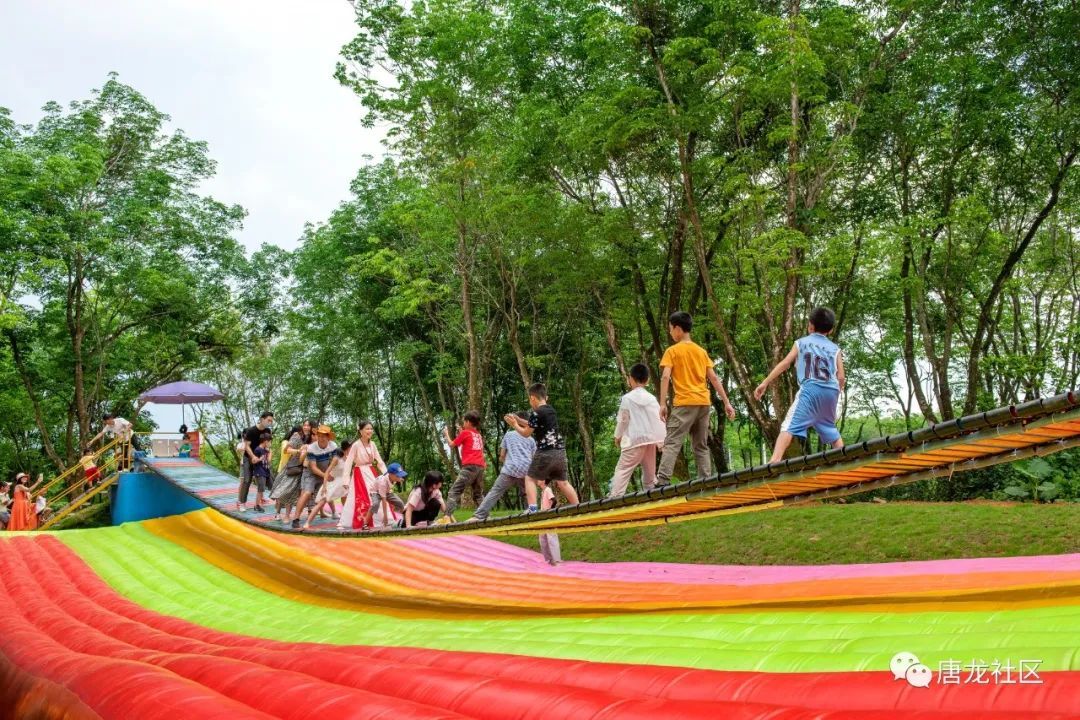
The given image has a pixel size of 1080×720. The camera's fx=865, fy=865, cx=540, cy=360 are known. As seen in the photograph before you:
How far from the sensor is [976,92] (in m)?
13.6

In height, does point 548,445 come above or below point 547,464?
above

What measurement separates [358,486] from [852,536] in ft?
18.1

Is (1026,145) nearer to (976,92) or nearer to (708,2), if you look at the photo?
(976,92)

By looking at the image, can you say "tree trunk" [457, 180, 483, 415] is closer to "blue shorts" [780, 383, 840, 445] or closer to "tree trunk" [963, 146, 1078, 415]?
"tree trunk" [963, 146, 1078, 415]

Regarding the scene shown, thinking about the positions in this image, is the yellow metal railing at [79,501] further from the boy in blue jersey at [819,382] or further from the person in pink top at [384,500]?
the boy in blue jersey at [819,382]

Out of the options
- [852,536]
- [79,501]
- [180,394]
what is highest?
[180,394]

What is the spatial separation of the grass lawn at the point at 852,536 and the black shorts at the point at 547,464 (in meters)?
3.50

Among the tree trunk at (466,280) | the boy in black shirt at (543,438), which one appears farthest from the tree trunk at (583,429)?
the boy in black shirt at (543,438)

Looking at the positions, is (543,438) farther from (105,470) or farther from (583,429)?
(583,429)

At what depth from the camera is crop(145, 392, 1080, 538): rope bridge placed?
2943 millimetres

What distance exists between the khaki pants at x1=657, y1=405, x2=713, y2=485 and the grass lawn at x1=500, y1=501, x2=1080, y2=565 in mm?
3183

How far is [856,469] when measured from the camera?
138 inches

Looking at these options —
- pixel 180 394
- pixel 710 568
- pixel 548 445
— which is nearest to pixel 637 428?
pixel 548 445

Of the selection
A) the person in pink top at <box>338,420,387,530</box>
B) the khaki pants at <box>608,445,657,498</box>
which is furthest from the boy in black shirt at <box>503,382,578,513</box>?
the person in pink top at <box>338,420,387,530</box>
